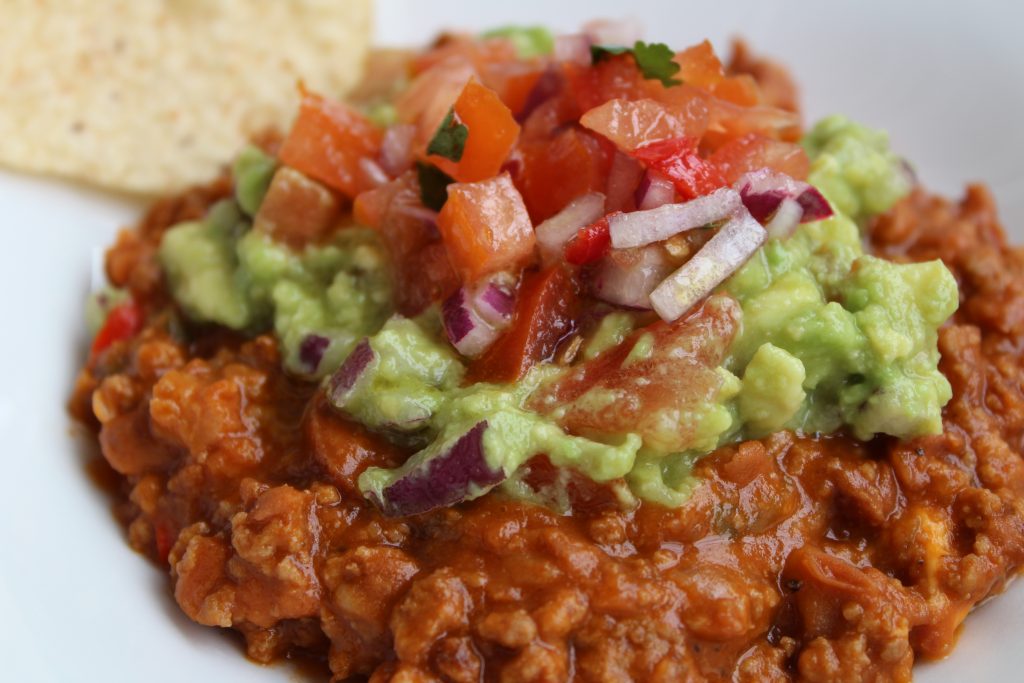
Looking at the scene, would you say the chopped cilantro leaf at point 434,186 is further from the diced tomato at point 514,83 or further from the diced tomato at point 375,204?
the diced tomato at point 514,83

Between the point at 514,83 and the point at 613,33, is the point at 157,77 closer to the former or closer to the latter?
the point at 514,83

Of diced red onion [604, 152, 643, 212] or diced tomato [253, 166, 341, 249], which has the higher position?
diced red onion [604, 152, 643, 212]

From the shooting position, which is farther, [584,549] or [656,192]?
[656,192]

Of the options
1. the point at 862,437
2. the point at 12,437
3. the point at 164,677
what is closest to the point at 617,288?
the point at 862,437

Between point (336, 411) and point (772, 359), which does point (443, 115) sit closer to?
point (336, 411)

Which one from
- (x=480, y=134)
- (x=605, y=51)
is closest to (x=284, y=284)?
(x=480, y=134)

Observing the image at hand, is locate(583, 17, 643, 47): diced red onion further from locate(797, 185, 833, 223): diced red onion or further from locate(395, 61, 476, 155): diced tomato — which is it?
locate(797, 185, 833, 223): diced red onion

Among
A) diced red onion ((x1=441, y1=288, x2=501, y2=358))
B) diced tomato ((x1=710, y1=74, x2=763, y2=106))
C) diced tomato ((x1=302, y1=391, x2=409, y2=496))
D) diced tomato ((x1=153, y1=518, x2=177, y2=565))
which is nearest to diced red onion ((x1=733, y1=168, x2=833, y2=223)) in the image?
diced tomato ((x1=710, y1=74, x2=763, y2=106))
